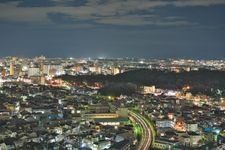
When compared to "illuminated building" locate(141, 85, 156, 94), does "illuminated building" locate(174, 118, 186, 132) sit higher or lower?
lower

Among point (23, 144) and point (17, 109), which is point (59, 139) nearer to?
point (23, 144)

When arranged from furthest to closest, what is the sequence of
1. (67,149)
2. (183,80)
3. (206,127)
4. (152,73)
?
(152,73), (183,80), (206,127), (67,149)

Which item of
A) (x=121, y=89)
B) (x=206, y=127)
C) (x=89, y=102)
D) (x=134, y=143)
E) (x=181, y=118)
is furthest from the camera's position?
(x=121, y=89)

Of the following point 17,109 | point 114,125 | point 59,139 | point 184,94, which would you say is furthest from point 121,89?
point 59,139

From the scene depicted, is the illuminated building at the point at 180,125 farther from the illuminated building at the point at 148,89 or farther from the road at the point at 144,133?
the illuminated building at the point at 148,89

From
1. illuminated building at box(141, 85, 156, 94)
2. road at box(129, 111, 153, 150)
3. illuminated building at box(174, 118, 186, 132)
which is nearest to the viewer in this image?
road at box(129, 111, 153, 150)

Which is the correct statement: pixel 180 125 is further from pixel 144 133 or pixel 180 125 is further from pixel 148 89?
pixel 148 89

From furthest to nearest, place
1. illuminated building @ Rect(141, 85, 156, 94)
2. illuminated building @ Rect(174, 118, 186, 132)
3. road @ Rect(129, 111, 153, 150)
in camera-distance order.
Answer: illuminated building @ Rect(141, 85, 156, 94), illuminated building @ Rect(174, 118, 186, 132), road @ Rect(129, 111, 153, 150)

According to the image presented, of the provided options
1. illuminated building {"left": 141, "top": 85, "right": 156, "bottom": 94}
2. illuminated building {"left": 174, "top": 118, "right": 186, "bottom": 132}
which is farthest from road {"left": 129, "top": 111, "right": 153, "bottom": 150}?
illuminated building {"left": 141, "top": 85, "right": 156, "bottom": 94}

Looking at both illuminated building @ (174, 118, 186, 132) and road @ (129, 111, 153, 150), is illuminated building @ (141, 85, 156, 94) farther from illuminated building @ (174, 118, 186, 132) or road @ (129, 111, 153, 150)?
illuminated building @ (174, 118, 186, 132)
